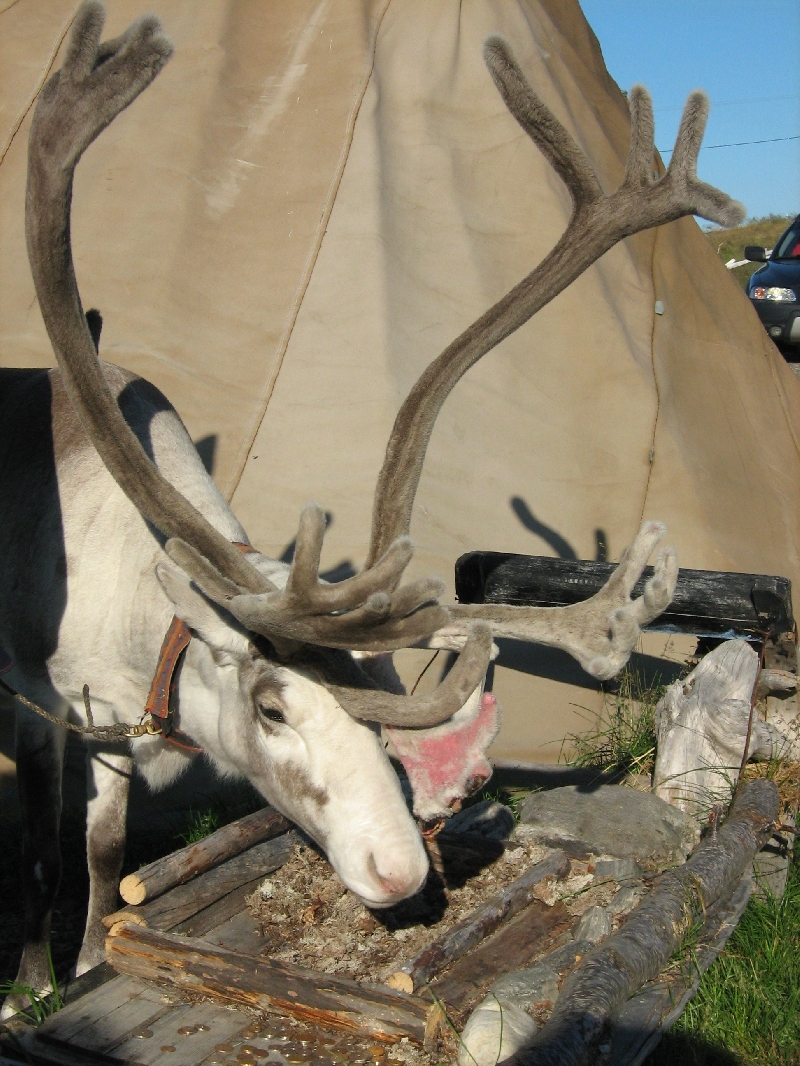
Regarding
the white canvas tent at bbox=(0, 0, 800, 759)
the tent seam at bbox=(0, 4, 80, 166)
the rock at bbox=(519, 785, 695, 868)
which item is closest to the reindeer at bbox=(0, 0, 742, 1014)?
the rock at bbox=(519, 785, 695, 868)

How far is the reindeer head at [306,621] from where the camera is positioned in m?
2.48

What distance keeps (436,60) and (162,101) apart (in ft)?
5.46

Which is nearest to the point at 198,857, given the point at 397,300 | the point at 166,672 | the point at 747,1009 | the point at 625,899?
the point at 166,672

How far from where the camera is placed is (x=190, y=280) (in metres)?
5.75

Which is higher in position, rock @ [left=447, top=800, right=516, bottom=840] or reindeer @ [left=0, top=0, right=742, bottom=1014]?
reindeer @ [left=0, top=0, right=742, bottom=1014]

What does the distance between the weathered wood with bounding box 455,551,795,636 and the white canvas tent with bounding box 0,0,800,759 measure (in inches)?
27.1

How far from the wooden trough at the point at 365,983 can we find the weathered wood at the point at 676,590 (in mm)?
792

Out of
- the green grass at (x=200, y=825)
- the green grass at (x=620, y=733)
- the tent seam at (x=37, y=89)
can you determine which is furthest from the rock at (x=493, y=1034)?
the tent seam at (x=37, y=89)

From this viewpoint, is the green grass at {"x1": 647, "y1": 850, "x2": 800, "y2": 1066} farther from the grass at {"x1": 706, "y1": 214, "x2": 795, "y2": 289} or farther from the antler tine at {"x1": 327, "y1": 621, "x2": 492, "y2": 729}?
the grass at {"x1": 706, "y1": 214, "x2": 795, "y2": 289}

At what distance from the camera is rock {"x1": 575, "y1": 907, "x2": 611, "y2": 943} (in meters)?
2.87

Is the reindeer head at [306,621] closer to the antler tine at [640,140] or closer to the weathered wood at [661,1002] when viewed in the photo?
the weathered wood at [661,1002]

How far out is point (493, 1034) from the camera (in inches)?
92.4

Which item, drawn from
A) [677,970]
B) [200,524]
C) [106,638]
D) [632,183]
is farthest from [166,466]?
[677,970]

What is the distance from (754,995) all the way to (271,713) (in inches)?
62.8
